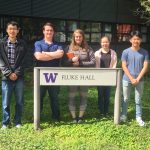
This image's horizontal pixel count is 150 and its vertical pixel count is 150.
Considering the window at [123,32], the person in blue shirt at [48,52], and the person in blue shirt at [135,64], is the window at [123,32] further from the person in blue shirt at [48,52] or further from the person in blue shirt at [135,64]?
the person in blue shirt at [48,52]

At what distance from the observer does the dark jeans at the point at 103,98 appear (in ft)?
27.3

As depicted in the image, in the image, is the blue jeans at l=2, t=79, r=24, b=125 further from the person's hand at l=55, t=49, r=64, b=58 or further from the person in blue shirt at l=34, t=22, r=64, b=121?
the person's hand at l=55, t=49, r=64, b=58

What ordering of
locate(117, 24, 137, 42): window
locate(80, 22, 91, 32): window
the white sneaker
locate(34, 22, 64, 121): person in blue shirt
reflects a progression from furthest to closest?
1. locate(117, 24, 137, 42): window
2. locate(80, 22, 91, 32): window
3. the white sneaker
4. locate(34, 22, 64, 121): person in blue shirt

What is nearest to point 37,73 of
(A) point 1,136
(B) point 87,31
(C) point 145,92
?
(A) point 1,136

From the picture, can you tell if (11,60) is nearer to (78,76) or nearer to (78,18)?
(78,76)

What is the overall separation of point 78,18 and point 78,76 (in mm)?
12906

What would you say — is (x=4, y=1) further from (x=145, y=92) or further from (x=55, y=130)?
(x=55, y=130)

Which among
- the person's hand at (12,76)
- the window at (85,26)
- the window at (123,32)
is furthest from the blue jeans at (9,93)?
the window at (123,32)

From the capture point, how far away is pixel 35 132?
721cm

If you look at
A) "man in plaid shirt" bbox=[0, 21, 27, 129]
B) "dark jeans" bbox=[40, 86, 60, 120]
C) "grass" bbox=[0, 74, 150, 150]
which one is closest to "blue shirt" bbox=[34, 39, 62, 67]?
"man in plaid shirt" bbox=[0, 21, 27, 129]

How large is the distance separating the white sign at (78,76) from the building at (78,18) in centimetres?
1102

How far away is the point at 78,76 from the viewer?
24.0 feet

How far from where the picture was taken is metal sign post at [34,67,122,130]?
718cm

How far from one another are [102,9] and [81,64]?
44.1ft
